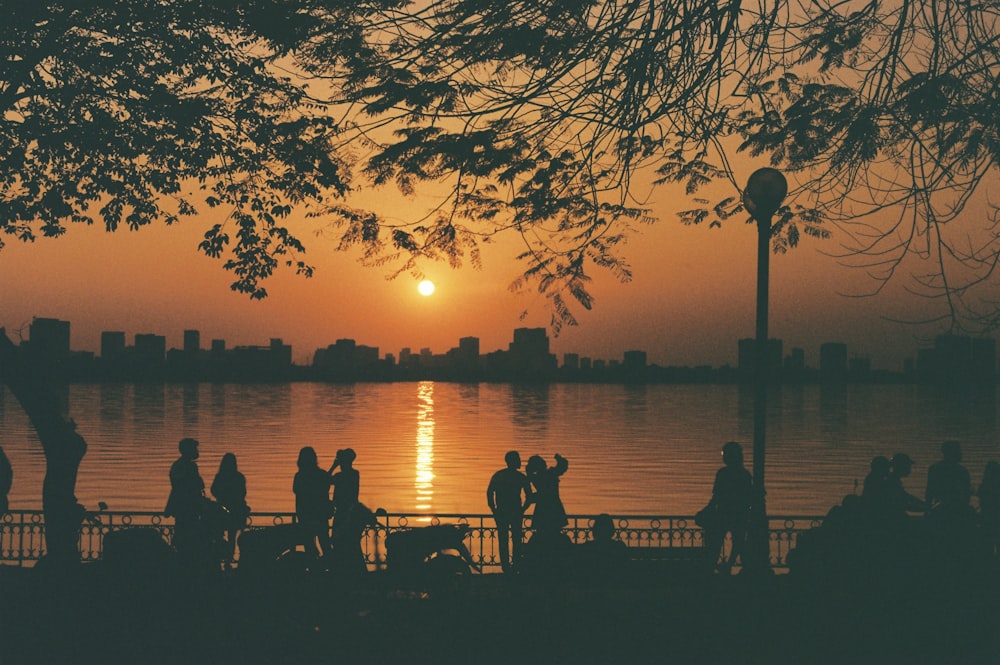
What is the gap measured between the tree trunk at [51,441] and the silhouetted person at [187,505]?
1.33 m

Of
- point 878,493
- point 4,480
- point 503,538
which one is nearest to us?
point 878,493

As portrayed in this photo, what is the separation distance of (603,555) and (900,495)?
357 centimetres

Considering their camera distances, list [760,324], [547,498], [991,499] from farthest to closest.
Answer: [547,498]
[991,499]
[760,324]

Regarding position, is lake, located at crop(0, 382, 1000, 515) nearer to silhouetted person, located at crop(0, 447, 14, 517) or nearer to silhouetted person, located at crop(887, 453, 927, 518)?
silhouetted person, located at crop(887, 453, 927, 518)

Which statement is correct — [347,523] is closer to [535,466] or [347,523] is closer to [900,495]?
[535,466]

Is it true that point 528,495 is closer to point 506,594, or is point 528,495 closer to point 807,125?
point 506,594

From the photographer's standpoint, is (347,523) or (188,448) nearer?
(347,523)

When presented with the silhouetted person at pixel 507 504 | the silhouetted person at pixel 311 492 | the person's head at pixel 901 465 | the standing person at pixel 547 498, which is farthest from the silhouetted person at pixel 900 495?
the silhouetted person at pixel 311 492

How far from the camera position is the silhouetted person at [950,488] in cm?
1285

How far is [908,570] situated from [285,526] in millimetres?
7079

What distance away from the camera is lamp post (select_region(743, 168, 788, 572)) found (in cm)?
1150

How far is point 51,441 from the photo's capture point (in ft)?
47.4

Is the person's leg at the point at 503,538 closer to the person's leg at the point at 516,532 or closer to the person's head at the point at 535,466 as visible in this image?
the person's leg at the point at 516,532

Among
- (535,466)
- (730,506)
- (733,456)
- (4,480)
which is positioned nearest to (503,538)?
(535,466)
